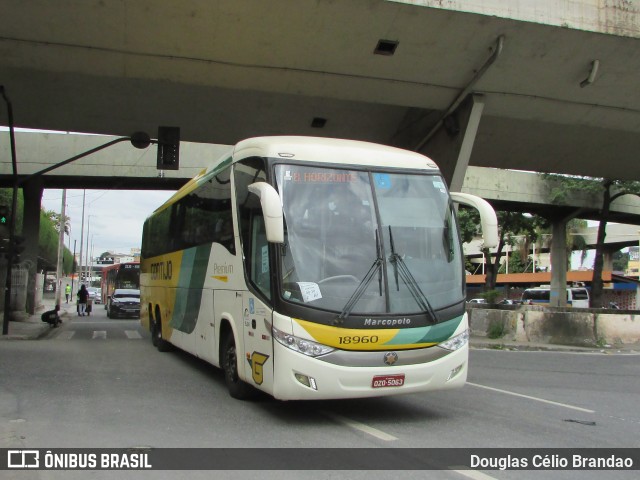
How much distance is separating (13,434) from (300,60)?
35.4 feet

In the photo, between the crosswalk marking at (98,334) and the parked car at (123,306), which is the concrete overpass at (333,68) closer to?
the crosswalk marking at (98,334)

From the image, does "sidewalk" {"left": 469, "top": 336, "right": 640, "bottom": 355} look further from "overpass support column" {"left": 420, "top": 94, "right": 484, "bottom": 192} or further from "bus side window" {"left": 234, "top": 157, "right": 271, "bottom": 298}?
"bus side window" {"left": 234, "top": 157, "right": 271, "bottom": 298}

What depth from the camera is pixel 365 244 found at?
6914mm

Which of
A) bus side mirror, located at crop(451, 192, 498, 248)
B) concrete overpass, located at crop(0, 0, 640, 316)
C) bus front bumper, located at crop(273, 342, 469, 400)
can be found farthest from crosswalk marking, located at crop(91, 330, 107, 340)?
bus side mirror, located at crop(451, 192, 498, 248)

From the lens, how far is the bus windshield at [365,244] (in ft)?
21.8

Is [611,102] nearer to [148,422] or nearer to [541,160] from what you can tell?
[541,160]

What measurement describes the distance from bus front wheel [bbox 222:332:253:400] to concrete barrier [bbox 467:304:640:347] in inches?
478

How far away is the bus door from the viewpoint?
22.3ft

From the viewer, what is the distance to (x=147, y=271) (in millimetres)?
16188

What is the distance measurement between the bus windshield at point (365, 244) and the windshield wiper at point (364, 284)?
0.01 m

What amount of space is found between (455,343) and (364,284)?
1379 mm

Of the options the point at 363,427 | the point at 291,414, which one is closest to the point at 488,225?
the point at 363,427

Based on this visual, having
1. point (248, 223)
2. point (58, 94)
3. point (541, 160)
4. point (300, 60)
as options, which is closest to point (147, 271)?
point (58, 94)
